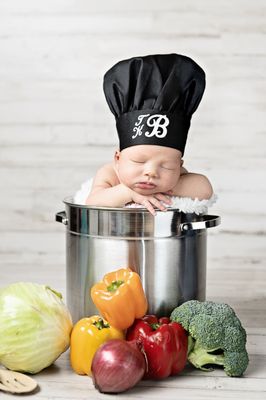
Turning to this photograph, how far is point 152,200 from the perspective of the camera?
2.17 meters

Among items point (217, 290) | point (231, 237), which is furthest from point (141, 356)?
point (231, 237)

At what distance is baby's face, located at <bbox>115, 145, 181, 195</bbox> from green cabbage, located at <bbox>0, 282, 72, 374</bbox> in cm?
40

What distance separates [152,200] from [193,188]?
0.46 feet

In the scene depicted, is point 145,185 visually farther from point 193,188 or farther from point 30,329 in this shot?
point 30,329

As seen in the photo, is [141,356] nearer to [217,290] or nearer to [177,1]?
[217,290]

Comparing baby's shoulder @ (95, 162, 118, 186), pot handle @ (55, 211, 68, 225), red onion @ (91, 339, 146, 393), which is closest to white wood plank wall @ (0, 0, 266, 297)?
pot handle @ (55, 211, 68, 225)

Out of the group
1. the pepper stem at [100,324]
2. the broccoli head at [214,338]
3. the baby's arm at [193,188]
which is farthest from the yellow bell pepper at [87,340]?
the baby's arm at [193,188]

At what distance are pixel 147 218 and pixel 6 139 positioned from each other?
4.82ft

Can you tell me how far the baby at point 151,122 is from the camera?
2.13 meters

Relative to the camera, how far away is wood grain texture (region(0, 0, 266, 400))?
333cm

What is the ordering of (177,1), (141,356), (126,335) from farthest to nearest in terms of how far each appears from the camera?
(177,1) → (126,335) → (141,356)

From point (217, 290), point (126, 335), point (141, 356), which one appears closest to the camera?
point (141, 356)

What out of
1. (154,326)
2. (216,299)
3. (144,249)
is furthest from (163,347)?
(216,299)

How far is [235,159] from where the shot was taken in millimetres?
3396
